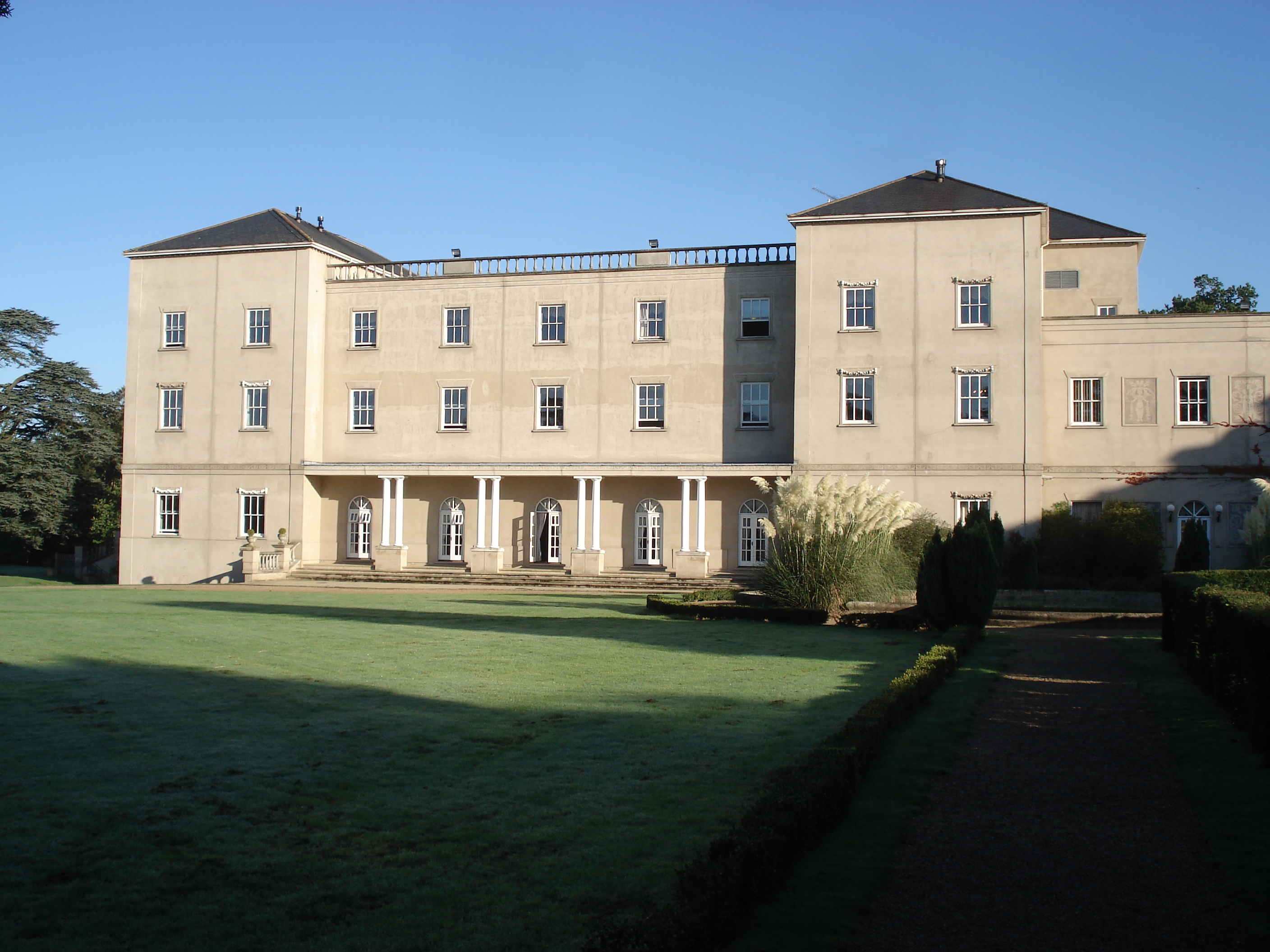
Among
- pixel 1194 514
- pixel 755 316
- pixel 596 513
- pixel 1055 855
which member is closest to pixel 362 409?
pixel 596 513

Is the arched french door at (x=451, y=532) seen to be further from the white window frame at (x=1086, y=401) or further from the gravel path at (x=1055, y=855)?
the gravel path at (x=1055, y=855)

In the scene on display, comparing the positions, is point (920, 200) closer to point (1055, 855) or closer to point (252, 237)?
point (252, 237)

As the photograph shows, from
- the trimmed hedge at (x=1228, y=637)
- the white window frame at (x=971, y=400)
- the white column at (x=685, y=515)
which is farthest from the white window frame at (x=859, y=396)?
the trimmed hedge at (x=1228, y=637)

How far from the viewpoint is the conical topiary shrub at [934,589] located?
18.2 meters

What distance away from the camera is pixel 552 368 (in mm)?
35219

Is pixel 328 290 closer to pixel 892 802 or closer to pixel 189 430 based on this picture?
pixel 189 430

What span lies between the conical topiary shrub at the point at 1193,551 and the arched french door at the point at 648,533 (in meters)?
15.8

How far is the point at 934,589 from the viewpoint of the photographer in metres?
18.2

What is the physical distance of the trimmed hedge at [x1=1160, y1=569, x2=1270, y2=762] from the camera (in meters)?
8.48

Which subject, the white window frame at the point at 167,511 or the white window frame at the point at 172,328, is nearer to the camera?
the white window frame at the point at 167,511

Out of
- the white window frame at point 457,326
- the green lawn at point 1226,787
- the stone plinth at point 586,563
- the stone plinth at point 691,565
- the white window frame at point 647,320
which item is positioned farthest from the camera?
the white window frame at point 457,326

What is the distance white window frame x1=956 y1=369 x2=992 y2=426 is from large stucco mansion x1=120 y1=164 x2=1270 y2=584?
0.10m

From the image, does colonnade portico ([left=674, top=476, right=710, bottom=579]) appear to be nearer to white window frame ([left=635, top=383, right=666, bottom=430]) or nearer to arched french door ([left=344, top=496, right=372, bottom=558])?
white window frame ([left=635, top=383, right=666, bottom=430])

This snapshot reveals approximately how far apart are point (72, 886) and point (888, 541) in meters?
17.6
